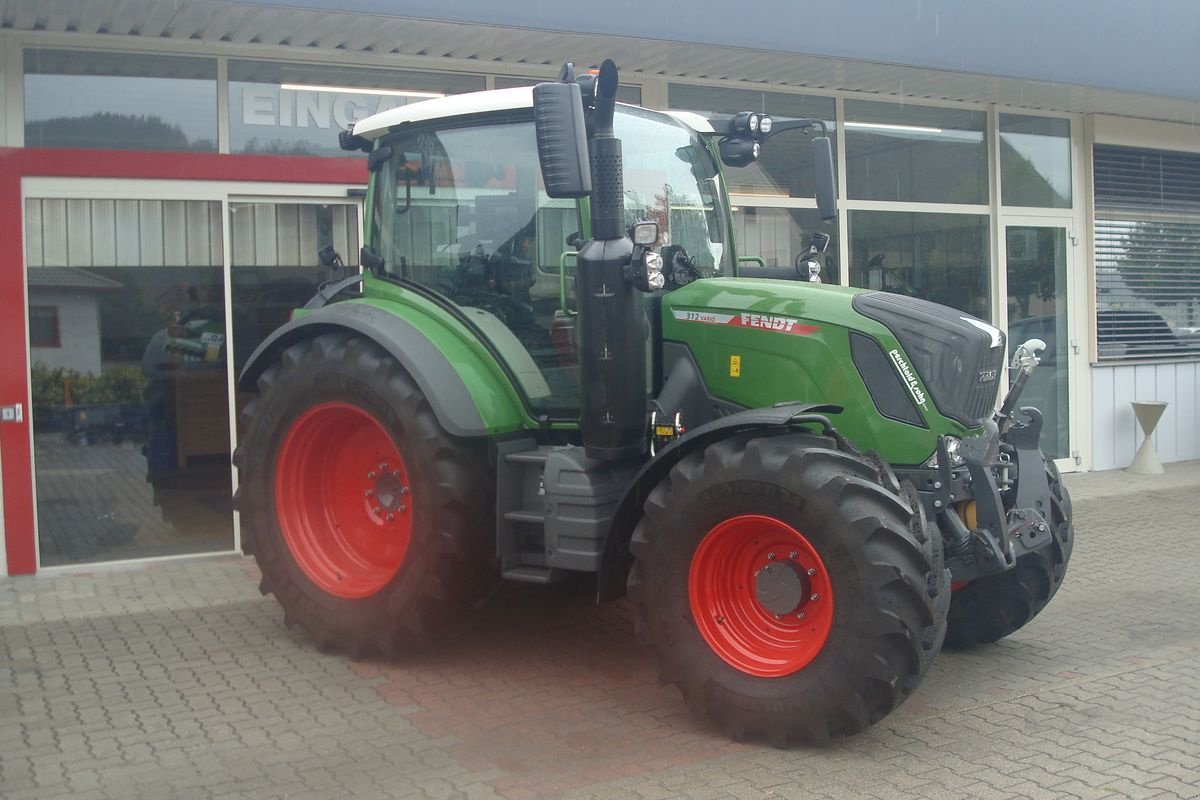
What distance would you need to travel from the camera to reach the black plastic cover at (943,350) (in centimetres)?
493

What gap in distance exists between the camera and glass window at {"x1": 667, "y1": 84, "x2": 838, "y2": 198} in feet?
32.4

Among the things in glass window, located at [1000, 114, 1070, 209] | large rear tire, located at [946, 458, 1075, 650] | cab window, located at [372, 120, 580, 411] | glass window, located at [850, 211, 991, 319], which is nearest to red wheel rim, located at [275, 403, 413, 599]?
cab window, located at [372, 120, 580, 411]

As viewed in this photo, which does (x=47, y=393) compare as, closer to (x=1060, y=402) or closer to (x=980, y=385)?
(x=980, y=385)

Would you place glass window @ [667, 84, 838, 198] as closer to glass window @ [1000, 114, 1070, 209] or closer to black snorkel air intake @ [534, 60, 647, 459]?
glass window @ [1000, 114, 1070, 209]

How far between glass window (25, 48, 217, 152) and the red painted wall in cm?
20

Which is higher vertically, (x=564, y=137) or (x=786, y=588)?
(x=564, y=137)

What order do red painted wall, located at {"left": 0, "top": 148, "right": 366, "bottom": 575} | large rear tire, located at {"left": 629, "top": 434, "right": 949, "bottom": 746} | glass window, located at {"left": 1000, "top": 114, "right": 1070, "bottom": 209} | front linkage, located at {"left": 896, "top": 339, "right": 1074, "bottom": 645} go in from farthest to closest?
glass window, located at {"left": 1000, "top": 114, "right": 1070, "bottom": 209} < red painted wall, located at {"left": 0, "top": 148, "right": 366, "bottom": 575} < front linkage, located at {"left": 896, "top": 339, "right": 1074, "bottom": 645} < large rear tire, located at {"left": 629, "top": 434, "right": 949, "bottom": 746}

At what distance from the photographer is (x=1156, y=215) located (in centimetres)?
1239

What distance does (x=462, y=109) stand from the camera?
571cm

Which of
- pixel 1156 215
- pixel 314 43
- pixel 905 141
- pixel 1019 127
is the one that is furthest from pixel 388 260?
pixel 1156 215

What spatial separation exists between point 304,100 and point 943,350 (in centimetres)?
519

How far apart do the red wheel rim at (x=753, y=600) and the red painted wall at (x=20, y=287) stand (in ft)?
16.0

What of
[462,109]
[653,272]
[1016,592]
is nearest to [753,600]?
[653,272]

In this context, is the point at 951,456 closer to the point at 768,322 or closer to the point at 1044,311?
the point at 768,322
